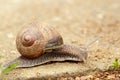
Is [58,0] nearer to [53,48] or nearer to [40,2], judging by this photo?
[40,2]

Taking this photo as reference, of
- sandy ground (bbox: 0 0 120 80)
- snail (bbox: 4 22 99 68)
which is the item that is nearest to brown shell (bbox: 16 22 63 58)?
snail (bbox: 4 22 99 68)

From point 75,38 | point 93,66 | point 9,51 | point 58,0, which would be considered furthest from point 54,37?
point 58,0

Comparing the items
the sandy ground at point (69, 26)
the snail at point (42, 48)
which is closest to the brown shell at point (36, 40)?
the snail at point (42, 48)

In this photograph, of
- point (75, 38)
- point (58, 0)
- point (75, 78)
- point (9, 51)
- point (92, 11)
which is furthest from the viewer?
point (58, 0)

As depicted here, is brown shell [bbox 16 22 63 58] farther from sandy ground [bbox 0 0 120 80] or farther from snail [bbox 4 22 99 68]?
sandy ground [bbox 0 0 120 80]

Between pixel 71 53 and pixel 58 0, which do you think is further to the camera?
pixel 58 0
